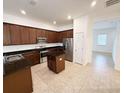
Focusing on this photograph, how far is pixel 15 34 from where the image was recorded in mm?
3883

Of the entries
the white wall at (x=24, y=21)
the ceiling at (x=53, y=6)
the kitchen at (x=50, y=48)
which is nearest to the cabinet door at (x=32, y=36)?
the kitchen at (x=50, y=48)

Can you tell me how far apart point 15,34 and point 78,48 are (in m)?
3.45

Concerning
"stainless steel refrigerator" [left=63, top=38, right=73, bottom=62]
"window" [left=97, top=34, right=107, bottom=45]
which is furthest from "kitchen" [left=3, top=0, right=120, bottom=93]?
"window" [left=97, top=34, right=107, bottom=45]

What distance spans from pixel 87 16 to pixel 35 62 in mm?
3793

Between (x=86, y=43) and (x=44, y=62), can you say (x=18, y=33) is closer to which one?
(x=44, y=62)

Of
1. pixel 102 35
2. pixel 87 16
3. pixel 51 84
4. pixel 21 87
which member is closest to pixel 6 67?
pixel 21 87

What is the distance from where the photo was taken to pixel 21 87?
175 cm

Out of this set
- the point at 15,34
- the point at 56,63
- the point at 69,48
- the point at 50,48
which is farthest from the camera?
the point at 50,48

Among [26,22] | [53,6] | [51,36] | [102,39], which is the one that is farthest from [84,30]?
[102,39]

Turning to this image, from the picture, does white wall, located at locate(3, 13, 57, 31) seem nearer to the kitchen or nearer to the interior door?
the kitchen

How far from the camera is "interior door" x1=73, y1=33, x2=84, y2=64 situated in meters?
4.43

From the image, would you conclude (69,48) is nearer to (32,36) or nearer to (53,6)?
(32,36)

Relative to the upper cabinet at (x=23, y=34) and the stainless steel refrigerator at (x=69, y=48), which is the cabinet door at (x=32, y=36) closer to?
the upper cabinet at (x=23, y=34)

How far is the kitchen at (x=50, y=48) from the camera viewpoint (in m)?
1.90
